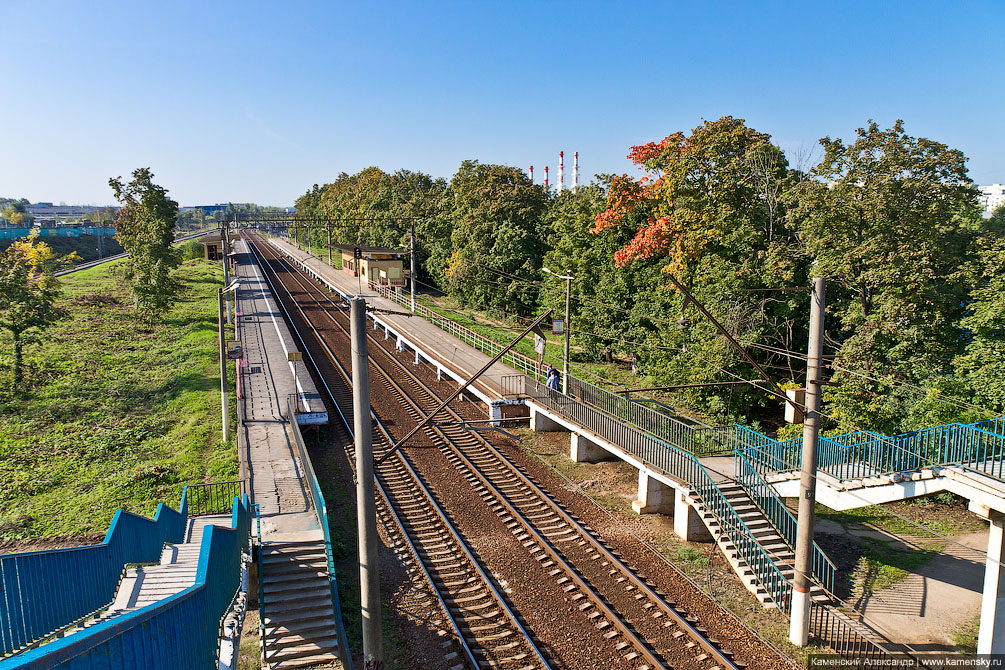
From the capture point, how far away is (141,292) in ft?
125

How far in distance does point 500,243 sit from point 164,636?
40.4 meters

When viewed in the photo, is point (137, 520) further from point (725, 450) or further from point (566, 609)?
point (725, 450)

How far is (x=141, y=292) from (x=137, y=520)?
32.6 meters

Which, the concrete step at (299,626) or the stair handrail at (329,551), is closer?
the stair handrail at (329,551)

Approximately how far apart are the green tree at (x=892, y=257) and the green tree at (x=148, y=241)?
34.8 meters

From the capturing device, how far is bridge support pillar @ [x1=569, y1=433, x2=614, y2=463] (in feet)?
64.7

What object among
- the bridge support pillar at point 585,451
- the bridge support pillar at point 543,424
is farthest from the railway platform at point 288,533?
the bridge support pillar at point 585,451

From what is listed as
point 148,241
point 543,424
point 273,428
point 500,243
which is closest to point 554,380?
point 543,424

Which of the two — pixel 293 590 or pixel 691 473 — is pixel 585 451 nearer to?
pixel 691 473

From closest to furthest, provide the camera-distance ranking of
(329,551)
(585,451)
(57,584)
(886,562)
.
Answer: (57,584) < (329,551) < (886,562) < (585,451)

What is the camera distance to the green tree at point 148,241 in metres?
38.3

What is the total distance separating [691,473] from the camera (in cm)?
1477

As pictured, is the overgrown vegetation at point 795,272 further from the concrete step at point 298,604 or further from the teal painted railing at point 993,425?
the concrete step at point 298,604

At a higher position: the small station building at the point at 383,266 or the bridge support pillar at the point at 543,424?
the small station building at the point at 383,266
